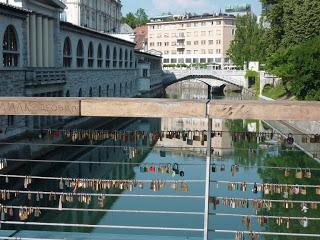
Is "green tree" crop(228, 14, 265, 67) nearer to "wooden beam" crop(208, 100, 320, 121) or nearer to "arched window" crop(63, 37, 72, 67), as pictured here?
"arched window" crop(63, 37, 72, 67)

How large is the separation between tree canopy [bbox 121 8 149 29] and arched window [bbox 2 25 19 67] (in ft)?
393

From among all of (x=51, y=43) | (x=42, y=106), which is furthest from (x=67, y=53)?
(x=42, y=106)

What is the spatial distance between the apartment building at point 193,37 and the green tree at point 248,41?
3341 centimetres

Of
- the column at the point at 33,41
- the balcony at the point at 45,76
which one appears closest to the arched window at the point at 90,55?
the balcony at the point at 45,76

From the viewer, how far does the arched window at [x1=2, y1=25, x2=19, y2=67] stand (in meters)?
30.3

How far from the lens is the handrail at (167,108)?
6902 mm

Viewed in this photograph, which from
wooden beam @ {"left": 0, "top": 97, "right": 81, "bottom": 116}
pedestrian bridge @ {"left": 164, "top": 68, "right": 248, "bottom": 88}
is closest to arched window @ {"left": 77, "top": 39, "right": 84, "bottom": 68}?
wooden beam @ {"left": 0, "top": 97, "right": 81, "bottom": 116}

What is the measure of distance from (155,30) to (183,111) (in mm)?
136757

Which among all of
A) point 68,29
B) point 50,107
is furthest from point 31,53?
point 50,107

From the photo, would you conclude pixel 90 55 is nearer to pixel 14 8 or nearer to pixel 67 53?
pixel 67 53

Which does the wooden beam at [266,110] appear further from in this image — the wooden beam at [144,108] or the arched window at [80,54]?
the arched window at [80,54]

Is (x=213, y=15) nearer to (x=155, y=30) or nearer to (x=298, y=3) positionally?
(x=155, y=30)

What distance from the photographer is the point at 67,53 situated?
43.8m

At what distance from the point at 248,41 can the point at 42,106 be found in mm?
84332
